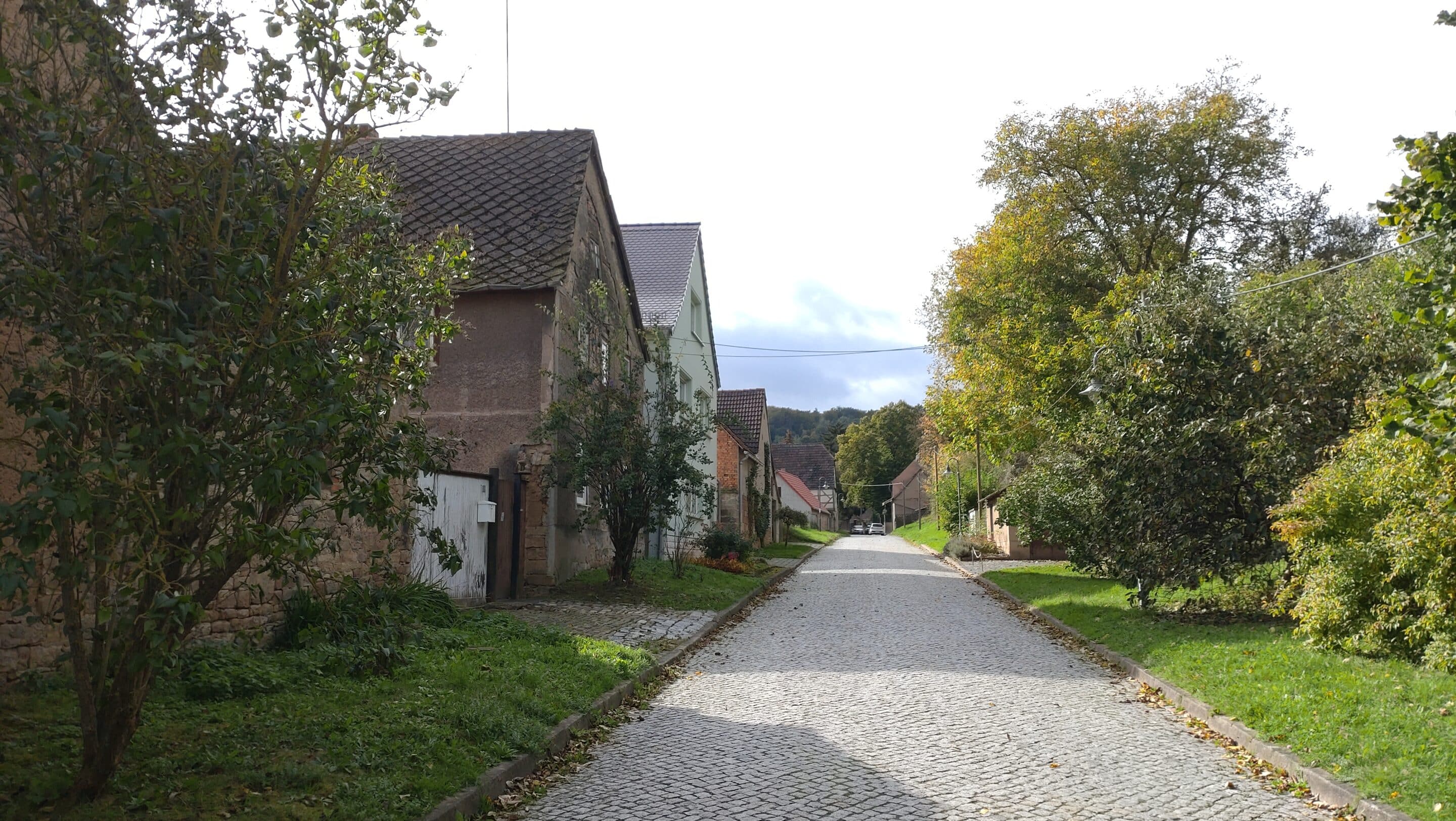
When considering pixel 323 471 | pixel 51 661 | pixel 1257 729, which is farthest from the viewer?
pixel 1257 729

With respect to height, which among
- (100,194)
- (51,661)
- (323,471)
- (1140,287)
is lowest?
(51,661)

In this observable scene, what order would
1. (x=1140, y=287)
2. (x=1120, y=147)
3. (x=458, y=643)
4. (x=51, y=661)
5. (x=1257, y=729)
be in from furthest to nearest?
(x=1120, y=147), (x=1140, y=287), (x=458, y=643), (x=1257, y=729), (x=51, y=661)

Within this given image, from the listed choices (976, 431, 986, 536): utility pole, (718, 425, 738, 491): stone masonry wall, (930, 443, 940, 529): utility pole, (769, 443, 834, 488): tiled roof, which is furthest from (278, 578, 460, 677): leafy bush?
(769, 443, 834, 488): tiled roof

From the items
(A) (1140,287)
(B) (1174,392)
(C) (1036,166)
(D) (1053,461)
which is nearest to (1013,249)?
(C) (1036,166)

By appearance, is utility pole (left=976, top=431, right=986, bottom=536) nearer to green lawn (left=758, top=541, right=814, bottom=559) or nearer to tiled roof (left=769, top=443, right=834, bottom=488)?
green lawn (left=758, top=541, right=814, bottom=559)

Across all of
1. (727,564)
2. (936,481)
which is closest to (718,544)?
(727,564)

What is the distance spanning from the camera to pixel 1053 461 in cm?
1859

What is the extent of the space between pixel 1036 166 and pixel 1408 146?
2296 centimetres

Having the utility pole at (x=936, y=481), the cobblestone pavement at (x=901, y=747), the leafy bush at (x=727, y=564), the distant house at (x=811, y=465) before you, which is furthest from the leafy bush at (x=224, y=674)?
the distant house at (x=811, y=465)

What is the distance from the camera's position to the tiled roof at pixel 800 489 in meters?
85.8

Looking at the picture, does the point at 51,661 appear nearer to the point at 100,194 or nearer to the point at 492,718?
the point at 492,718

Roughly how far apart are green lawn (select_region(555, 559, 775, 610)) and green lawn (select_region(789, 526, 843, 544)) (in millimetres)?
35479

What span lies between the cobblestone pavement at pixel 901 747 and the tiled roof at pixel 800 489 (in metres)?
71.2

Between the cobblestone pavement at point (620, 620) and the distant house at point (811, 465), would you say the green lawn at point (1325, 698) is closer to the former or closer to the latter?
the cobblestone pavement at point (620, 620)
